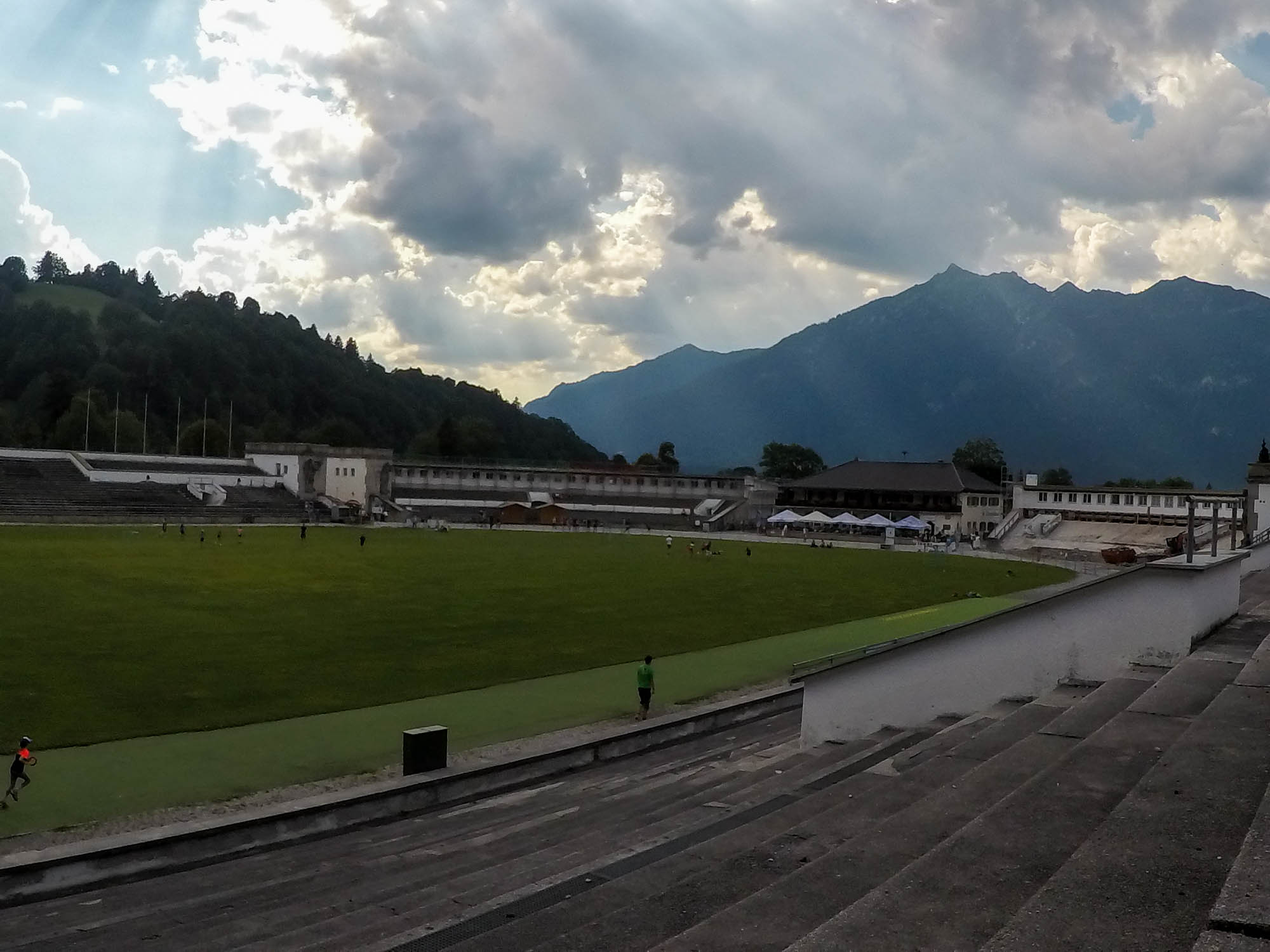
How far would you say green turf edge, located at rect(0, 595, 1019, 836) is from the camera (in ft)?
40.5

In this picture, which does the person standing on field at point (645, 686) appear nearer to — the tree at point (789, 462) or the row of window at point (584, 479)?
the row of window at point (584, 479)

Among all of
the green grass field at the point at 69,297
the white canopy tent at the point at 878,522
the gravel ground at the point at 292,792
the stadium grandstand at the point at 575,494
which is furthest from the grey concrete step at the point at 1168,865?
the green grass field at the point at 69,297

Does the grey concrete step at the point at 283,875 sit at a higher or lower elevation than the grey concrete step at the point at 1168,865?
lower

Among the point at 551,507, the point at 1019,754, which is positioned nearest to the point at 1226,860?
the point at 1019,754

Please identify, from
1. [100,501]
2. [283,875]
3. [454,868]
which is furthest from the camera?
[100,501]

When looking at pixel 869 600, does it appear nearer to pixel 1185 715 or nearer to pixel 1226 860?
pixel 1185 715

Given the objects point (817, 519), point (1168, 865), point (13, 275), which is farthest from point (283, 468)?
point (13, 275)

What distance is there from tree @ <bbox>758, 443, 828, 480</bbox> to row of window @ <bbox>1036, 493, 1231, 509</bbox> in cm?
6570

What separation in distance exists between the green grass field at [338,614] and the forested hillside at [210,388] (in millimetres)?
72954

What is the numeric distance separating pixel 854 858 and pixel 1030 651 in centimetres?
767

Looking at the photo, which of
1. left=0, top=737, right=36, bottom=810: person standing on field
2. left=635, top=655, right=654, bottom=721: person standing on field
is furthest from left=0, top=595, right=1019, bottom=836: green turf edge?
left=635, top=655, right=654, bottom=721: person standing on field

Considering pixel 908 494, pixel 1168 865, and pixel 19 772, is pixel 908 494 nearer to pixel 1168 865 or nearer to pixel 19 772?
pixel 19 772

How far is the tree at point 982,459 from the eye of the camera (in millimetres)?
122750

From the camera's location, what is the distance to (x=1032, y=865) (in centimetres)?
616
